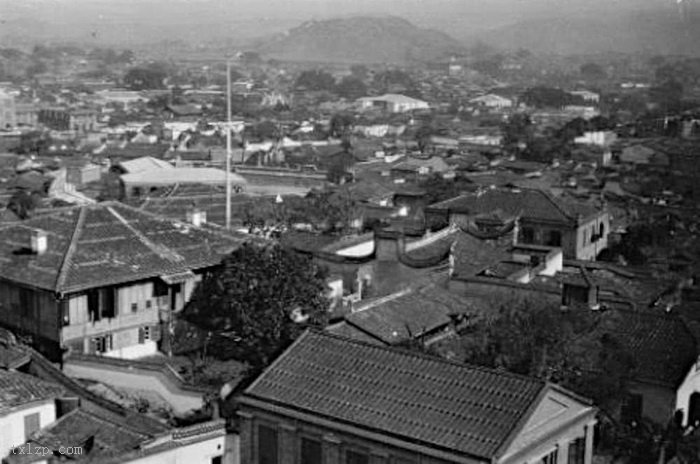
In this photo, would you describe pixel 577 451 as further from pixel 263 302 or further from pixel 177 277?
pixel 177 277

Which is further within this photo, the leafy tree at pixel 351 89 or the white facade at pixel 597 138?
the leafy tree at pixel 351 89

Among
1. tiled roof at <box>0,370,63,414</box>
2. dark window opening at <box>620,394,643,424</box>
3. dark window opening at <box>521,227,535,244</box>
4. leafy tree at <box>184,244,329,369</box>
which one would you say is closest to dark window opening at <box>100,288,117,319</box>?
leafy tree at <box>184,244,329,369</box>

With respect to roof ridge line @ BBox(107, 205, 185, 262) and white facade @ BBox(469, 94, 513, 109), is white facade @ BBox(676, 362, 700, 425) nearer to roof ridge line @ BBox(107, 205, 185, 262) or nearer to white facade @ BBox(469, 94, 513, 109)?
roof ridge line @ BBox(107, 205, 185, 262)

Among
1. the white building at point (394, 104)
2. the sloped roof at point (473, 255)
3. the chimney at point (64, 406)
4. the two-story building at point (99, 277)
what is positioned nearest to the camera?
the chimney at point (64, 406)

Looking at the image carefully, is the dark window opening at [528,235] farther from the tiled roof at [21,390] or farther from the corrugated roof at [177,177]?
the tiled roof at [21,390]

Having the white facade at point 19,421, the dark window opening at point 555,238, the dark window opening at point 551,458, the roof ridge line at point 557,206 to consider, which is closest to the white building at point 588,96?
the roof ridge line at point 557,206

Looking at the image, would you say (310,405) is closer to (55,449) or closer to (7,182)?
(55,449)

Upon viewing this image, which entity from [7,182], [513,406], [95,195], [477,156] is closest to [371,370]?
[513,406]
